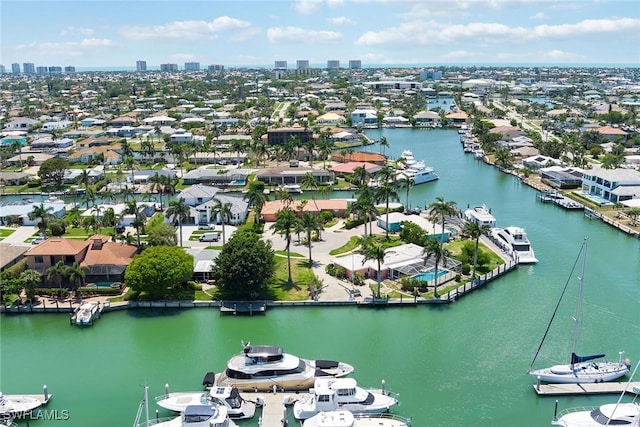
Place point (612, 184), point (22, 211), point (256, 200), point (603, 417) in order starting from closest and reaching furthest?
1. point (603, 417)
2. point (256, 200)
3. point (22, 211)
4. point (612, 184)

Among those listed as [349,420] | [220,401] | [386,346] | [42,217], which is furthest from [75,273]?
[349,420]

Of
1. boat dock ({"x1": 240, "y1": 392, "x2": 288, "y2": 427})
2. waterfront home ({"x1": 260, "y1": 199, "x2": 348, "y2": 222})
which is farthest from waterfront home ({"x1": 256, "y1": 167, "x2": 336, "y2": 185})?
boat dock ({"x1": 240, "y1": 392, "x2": 288, "y2": 427})

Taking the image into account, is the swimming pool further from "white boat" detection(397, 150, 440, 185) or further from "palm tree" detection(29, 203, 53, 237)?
"palm tree" detection(29, 203, 53, 237)

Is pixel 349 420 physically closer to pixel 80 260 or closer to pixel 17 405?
pixel 17 405

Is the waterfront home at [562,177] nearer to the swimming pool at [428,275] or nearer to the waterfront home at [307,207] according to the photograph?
the waterfront home at [307,207]

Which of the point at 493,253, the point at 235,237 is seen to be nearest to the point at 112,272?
the point at 235,237

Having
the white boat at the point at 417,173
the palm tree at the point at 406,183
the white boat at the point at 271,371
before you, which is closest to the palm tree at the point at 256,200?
the palm tree at the point at 406,183
